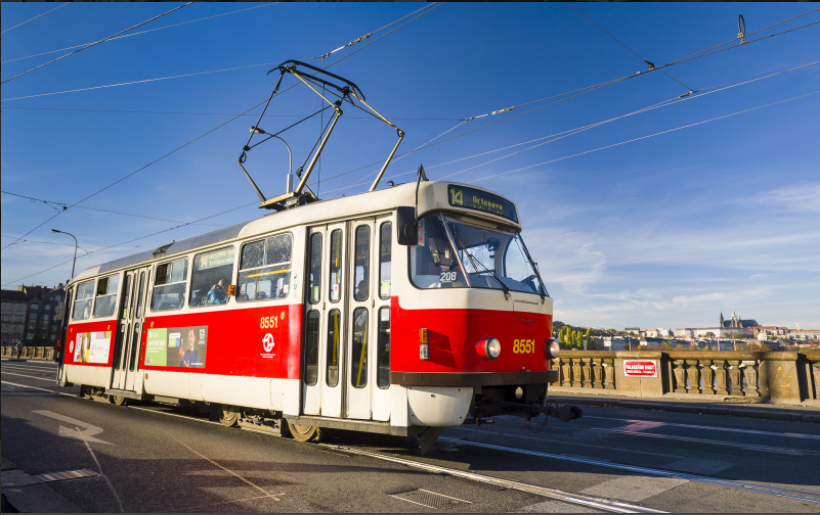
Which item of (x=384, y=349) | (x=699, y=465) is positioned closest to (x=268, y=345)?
(x=384, y=349)

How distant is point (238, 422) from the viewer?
29.2ft

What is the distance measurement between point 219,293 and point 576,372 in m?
12.3

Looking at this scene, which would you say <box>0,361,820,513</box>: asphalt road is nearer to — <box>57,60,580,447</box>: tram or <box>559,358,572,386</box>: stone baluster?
<box>57,60,580,447</box>: tram

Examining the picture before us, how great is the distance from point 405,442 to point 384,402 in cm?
183

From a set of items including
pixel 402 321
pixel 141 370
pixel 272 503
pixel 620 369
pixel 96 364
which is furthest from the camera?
pixel 620 369

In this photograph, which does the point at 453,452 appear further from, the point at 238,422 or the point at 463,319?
the point at 238,422

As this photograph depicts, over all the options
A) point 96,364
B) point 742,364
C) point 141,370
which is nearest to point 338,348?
point 141,370

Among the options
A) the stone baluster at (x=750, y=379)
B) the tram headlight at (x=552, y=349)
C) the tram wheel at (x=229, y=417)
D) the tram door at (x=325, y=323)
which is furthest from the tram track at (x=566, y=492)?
the stone baluster at (x=750, y=379)

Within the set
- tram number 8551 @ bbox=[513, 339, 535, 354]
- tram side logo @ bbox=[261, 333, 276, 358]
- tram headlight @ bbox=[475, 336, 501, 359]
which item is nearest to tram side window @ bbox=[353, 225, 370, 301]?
tram headlight @ bbox=[475, 336, 501, 359]

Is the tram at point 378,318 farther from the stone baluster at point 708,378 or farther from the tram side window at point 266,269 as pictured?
the stone baluster at point 708,378

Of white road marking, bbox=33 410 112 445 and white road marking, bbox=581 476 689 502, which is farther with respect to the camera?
white road marking, bbox=33 410 112 445

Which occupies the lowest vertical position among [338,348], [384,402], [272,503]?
[272,503]

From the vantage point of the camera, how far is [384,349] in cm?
655

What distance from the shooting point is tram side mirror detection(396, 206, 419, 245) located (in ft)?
20.5
